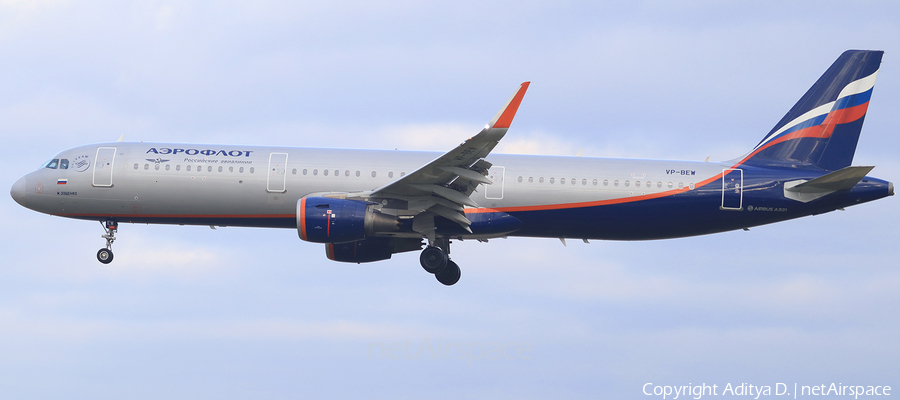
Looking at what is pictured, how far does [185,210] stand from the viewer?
29.1 m

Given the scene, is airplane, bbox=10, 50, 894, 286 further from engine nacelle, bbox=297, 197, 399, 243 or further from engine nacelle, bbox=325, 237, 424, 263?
engine nacelle, bbox=325, 237, 424, 263

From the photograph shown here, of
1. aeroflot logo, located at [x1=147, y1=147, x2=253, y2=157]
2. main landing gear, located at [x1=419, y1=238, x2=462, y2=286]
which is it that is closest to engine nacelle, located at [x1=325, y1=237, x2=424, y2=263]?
main landing gear, located at [x1=419, y1=238, x2=462, y2=286]

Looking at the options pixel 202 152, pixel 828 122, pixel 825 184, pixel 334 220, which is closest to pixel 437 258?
pixel 334 220

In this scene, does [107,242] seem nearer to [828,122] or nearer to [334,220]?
[334,220]

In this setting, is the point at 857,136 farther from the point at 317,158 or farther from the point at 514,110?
the point at 317,158

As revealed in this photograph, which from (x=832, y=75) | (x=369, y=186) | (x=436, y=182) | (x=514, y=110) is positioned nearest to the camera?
(x=514, y=110)

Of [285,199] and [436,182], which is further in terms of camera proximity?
[285,199]

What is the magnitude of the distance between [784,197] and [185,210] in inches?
750

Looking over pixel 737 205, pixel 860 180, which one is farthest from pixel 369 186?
pixel 860 180

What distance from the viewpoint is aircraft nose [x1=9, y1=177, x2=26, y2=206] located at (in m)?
30.1

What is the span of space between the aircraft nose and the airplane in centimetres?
5

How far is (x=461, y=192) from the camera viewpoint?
27.1 meters

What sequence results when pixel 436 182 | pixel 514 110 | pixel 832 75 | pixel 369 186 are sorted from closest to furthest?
pixel 514 110, pixel 436 182, pixel 369 186, pixel 832 75

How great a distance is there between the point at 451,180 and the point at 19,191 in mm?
14803
